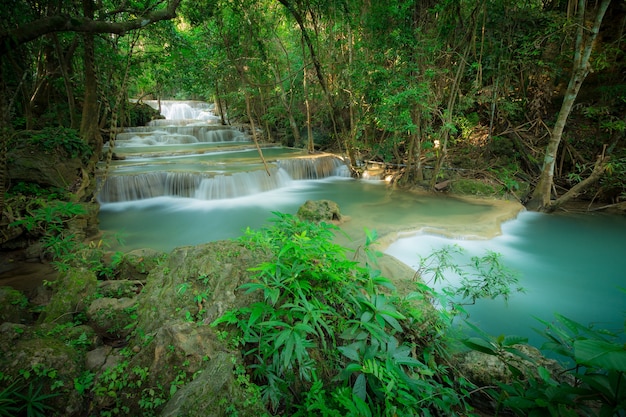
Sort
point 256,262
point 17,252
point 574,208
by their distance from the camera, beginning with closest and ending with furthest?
point 256,262 < point 17,252 < point 574,208

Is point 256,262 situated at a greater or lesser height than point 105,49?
lesser

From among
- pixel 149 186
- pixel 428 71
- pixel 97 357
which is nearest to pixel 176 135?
pixel 149 186

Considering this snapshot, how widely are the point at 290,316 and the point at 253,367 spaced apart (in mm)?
361

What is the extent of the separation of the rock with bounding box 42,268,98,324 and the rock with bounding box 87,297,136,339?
0.15 metres

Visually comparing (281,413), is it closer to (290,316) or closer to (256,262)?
(290,316)

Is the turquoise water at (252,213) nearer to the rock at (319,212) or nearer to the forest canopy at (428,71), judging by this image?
the rock at (319,212)

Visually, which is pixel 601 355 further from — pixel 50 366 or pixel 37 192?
pixel 37 192

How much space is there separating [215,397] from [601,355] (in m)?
1.73

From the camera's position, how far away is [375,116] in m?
7.77

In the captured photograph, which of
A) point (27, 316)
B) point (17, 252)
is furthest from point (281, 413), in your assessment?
point (17, 252)

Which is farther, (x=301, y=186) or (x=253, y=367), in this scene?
(x=301, y=186)

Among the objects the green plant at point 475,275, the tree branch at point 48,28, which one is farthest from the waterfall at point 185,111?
the green plant at point 475,275

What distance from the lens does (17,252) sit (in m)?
4.53

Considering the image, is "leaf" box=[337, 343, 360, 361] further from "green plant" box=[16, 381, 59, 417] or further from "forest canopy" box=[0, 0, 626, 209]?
"forest canopy" box=[0, 0, 626, 209]
